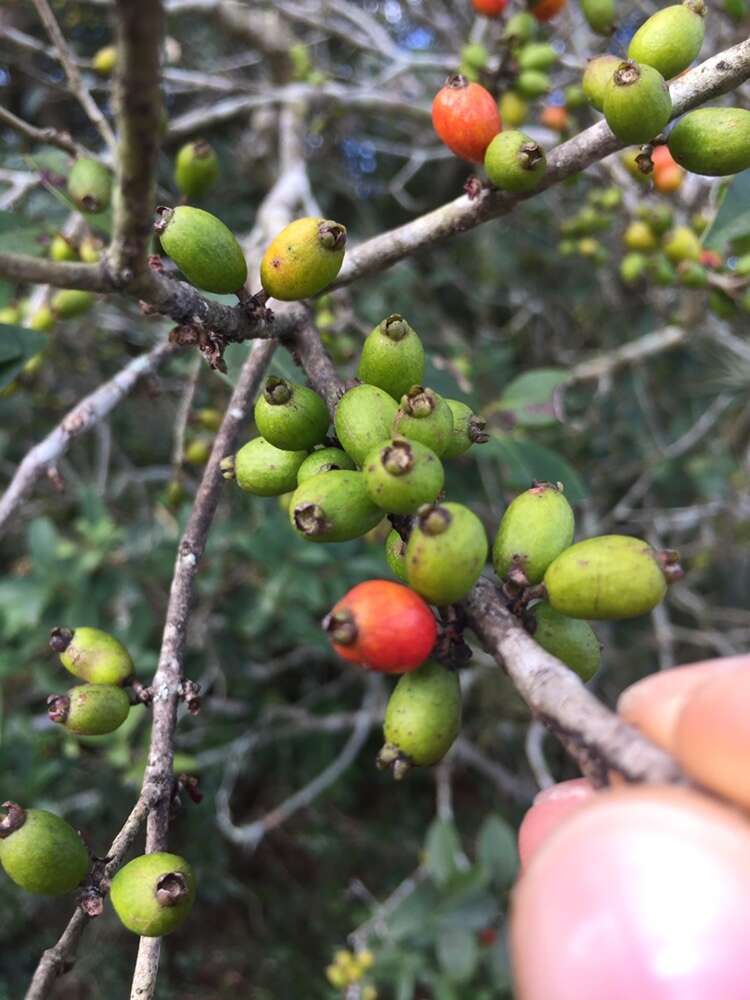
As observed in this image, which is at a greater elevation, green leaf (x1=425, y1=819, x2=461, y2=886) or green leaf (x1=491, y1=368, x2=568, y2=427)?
green leaf (x1=491, y1=368, x2=568, y2=427)

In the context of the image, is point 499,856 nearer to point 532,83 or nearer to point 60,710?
point 60,710

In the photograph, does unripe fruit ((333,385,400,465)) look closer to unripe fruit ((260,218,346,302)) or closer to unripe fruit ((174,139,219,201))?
unripe fruit ((260,218,346,302))

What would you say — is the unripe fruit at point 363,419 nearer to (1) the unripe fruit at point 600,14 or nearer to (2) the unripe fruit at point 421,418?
(2) the unripe fruit at point 421,418

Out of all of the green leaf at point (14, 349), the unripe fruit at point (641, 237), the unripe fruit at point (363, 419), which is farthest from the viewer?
the unripe fruit at point (641, 237)

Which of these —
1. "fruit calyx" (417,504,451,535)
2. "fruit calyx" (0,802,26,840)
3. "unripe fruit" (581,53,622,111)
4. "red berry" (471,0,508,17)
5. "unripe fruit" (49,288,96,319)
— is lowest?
"fruit calyx" (0,802,26,840)

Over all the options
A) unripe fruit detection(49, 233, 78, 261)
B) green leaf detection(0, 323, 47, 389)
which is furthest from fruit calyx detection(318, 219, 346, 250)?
unripe fruit detection(49, 233, 78, 261)

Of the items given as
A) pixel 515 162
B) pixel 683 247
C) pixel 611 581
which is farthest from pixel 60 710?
pixel 683 247

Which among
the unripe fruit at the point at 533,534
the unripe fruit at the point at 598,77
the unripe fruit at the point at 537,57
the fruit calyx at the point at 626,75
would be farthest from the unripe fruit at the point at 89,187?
the unripe fruit at the point at 537,57
